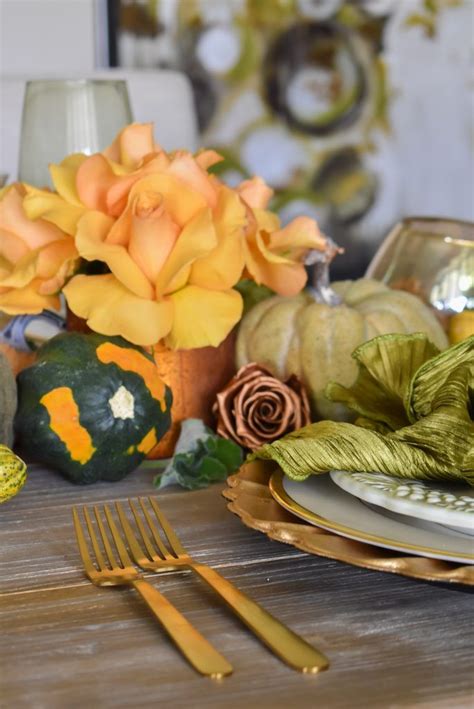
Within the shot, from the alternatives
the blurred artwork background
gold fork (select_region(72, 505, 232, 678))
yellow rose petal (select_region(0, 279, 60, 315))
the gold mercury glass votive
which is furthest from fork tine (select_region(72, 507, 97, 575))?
the blurred artwork background

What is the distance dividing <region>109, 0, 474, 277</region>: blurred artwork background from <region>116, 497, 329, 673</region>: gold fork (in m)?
2.22

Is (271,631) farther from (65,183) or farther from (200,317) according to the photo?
(65,183)

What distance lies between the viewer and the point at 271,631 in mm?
445

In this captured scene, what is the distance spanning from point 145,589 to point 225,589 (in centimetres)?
4

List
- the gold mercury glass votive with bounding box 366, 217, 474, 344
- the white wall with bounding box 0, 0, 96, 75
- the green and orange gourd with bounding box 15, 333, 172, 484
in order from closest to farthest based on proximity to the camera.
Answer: the green and orange gourd with bounding box 15, 333, 172, 484 → the gold mercury glass votive with bounding box 366, 217, 474, 344 → the white wall with bounding box 0, 0, 96, 75

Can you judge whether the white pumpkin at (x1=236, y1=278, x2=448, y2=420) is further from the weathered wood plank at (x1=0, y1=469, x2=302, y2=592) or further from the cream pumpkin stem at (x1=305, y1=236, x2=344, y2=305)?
the weathered wood plank at (x1=0, y1=469, x2=302, y2=592)

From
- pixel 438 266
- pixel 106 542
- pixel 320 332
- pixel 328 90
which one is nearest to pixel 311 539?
pixel 106 542

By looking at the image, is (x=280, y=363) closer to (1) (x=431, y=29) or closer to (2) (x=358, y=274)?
(2) (x=358, y=274)

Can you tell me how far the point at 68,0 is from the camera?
112 inches

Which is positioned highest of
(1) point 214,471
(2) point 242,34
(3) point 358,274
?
(2) point 242,34

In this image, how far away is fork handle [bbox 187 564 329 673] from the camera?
0.42 metres

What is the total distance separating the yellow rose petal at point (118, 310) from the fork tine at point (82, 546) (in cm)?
16

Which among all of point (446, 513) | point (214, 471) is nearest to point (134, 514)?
point (214, 471)

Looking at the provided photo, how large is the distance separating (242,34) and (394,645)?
8.22 ft
